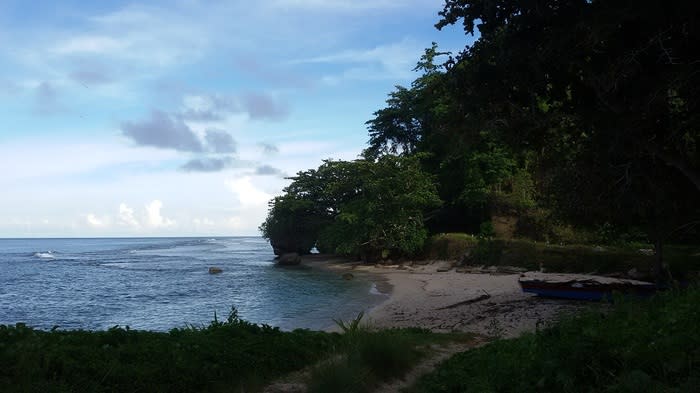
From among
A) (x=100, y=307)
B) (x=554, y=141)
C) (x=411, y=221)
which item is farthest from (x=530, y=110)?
(x=411, y=221)

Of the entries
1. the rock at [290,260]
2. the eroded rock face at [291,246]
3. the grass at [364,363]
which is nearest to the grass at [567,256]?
the grass at [364,363]

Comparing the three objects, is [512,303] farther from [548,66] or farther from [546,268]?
[546,268]

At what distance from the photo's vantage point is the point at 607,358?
511 cm

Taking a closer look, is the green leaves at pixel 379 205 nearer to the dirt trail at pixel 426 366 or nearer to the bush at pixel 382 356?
the dirt trail at pixel 426 366

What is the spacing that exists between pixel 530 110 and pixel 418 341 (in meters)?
6.87

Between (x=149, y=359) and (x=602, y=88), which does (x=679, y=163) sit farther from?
(x=149, y=359)

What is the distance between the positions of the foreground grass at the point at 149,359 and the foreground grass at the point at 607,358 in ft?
8.17

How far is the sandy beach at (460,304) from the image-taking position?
592 inches

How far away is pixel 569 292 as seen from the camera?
1756 cm

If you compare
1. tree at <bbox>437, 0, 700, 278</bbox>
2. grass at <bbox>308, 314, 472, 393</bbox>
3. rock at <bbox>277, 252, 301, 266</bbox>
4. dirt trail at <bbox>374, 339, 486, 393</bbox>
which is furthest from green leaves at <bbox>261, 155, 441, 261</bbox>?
grass at <bbox>308, 314, 472, 393</bbox>

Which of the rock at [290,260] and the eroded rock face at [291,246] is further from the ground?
the eroded rock face at [291,246]

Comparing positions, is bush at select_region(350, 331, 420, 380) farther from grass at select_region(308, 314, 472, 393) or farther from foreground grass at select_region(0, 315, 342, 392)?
foreground grass at select_region(0, 315, 342, 392)

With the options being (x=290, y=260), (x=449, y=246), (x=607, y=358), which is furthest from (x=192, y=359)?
Answer: (x=290, y=260)

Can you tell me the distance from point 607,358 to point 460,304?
1565 cm
